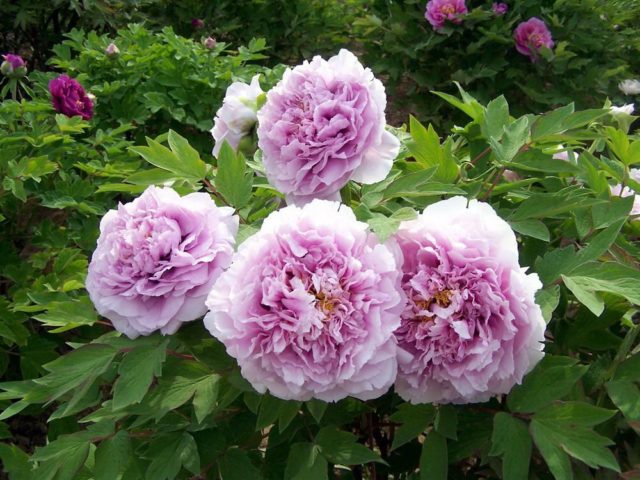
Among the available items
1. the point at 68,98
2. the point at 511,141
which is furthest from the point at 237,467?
the point at 68,98

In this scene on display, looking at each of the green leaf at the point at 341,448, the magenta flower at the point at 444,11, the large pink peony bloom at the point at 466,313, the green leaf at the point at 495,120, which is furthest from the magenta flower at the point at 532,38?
the green leaf at the point at 341,448

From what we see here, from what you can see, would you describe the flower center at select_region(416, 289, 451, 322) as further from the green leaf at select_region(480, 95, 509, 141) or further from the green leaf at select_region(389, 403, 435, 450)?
the green leaf at select_region(480, 95, 509, 141)

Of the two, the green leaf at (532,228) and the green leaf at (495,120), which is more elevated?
the green leaf at (495,120)

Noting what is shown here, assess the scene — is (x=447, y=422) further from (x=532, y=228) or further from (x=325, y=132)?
(x=325, y=132)

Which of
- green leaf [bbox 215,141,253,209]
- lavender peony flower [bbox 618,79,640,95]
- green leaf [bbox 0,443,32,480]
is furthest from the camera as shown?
lavender peony flower [bbox 618,79,640,95]

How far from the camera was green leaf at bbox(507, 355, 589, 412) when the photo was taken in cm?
98

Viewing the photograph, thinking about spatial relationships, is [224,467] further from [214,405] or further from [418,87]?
[418,87]

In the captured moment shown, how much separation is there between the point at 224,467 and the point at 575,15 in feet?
14.2

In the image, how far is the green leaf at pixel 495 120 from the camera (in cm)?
124

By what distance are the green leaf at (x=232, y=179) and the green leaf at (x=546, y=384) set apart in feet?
1.73

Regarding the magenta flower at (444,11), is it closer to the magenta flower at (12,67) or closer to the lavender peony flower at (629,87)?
the lavender peony flower at (629,87)

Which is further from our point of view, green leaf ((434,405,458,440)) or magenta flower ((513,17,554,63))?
magenta flower ((513,17,554,63))

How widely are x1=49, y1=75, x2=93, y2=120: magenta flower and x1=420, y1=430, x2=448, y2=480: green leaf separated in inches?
76.5

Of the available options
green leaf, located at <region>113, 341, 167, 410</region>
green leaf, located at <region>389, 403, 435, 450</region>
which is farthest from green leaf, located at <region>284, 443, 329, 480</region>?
green leaf, located at <region>113, 341, 167, 410</region>
